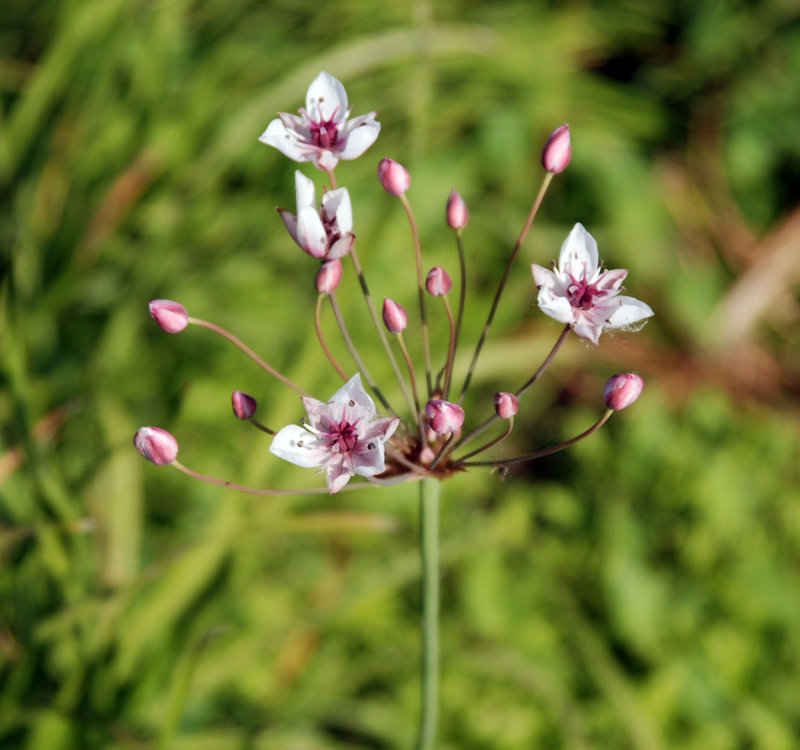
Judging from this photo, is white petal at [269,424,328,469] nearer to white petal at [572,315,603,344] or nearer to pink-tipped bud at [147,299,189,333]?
pink-tipped bud at [147,299,189,333]

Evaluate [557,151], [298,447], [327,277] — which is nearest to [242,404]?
[298,447]

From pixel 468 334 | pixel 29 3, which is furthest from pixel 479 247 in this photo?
pixel 29 3

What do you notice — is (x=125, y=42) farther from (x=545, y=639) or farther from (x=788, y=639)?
(x=788, y=639)

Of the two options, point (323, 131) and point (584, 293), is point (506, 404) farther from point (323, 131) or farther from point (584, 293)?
point (323, 131)

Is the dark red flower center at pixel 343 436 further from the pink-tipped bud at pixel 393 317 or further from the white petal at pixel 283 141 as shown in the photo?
the white petal at pixel 283 141

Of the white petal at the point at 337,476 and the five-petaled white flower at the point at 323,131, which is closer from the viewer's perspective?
the white petal at the point at 337,476

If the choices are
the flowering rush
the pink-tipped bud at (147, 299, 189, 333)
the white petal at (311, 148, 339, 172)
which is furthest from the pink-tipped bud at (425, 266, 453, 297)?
the pink-tipped bud at (147, 299, 189, 333)

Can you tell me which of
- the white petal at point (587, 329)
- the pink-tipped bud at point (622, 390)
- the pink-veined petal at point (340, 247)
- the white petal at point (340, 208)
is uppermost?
the white petal at point (340, 208)

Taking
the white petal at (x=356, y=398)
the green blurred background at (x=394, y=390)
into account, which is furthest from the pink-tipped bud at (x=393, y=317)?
the green blurred background at (x=394, y=390)
